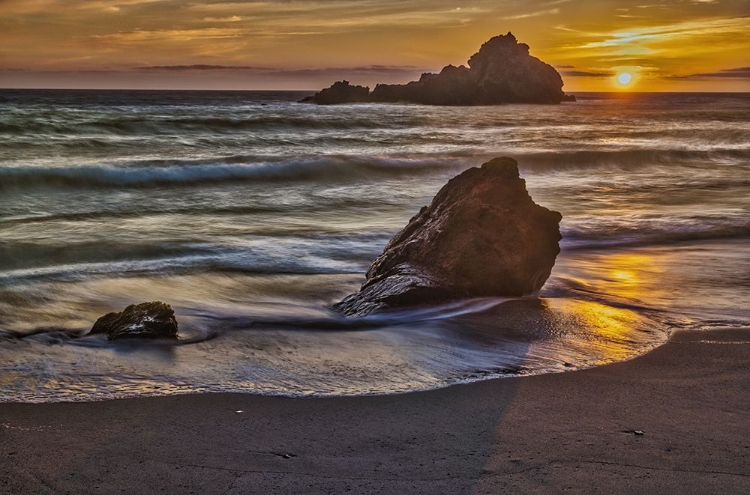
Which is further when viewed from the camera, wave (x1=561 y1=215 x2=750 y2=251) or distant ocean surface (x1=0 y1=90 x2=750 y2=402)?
wave (x1=561 y1=215 x2=750 y2=251)

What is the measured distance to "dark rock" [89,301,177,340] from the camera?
5.39 meters

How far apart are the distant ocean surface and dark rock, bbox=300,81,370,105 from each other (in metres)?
62.5

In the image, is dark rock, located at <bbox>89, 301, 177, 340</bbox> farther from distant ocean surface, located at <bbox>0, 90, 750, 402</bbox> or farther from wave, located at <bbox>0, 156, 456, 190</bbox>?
wave, located at <bbox>0, 156, 456, 190</bbox>

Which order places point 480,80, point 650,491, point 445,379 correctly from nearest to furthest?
point 650,491, point 445,379, point 480,80

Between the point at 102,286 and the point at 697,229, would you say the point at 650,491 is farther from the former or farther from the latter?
the point at 697,229

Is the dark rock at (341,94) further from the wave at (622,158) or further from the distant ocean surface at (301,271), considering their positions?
the distant ocean surface at (301,271)

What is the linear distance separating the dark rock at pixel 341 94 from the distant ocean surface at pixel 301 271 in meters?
62.5

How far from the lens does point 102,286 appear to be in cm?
766

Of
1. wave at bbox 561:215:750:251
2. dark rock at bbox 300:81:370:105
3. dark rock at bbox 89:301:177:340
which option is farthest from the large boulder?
dark rock at bbox 300:81:370:105

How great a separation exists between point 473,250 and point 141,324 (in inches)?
113

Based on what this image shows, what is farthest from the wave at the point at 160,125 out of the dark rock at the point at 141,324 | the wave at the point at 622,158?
the dark rock at the point at 141,324

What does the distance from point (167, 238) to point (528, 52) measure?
9405cm

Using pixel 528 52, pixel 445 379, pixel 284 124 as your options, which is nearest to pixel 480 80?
pixel 528 52

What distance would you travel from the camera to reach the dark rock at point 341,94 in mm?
85562
